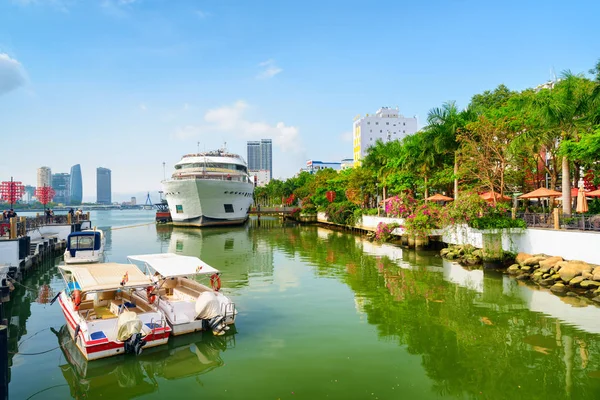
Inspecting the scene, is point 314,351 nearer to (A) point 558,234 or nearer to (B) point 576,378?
(B) point 576,378

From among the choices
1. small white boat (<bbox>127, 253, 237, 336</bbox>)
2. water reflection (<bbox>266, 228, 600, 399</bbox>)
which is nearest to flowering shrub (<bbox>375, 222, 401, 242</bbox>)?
water reflection (<bbox>266, 228, 600, 399</bbox>)

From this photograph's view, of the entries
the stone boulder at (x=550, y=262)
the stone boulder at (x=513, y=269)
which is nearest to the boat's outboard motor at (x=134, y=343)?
the stone boulder at (x=550, y=262)

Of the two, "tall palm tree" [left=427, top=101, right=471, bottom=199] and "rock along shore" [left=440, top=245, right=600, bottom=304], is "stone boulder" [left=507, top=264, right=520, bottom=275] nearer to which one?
"rock along shore" [left=440, top=245, right=600, bottom=304]

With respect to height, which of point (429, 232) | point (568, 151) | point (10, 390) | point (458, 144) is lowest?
point (10, 390)

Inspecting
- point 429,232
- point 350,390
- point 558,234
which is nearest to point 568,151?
point 558,234

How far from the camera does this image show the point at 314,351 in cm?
1102

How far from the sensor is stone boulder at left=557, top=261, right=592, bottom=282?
17.2 metres

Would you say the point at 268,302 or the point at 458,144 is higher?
the point at 458,144

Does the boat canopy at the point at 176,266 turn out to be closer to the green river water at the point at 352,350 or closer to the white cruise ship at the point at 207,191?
the green river water at the point at 352,350

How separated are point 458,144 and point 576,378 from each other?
25.7 metres

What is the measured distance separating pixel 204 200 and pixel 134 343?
4646 cm

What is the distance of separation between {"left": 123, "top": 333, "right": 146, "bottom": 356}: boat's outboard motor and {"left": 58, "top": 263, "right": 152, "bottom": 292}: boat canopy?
176cm

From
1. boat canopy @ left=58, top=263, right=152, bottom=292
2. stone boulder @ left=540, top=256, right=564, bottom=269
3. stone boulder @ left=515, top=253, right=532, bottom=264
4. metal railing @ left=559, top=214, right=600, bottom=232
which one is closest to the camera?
boat canopy @ left=58, top=263, right=152, bottom=292

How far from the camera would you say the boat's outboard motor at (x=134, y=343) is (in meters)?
10.5
